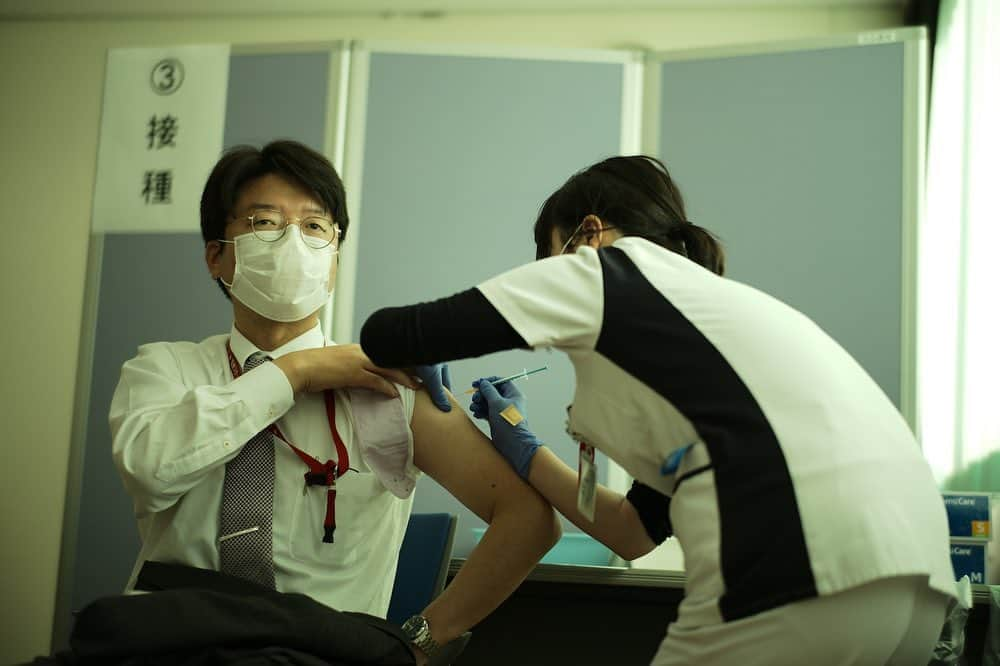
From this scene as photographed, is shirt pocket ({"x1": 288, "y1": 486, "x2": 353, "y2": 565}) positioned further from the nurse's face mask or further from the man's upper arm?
the nurse's face mask

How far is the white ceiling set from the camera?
4289 millimetres

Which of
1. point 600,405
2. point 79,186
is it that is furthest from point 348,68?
point 600,405

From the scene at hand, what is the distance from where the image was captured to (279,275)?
168 cm

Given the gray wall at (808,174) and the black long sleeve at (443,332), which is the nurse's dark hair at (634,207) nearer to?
the black long sleeve at (443,332)

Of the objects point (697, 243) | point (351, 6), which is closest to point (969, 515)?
point (697, 243)

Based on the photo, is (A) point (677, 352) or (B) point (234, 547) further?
(B) point (234, 547)

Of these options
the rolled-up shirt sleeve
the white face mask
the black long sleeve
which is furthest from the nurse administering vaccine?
the white face mask

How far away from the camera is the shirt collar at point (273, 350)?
5.51 ft

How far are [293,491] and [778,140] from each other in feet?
7.36

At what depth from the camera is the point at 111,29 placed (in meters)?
4.79

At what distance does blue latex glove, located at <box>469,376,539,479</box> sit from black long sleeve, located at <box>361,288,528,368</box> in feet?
1.48

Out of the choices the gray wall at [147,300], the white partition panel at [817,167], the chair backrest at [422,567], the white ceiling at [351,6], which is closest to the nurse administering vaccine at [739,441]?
the chair backrest at [422,567]

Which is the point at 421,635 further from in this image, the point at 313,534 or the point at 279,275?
the point at 279,275

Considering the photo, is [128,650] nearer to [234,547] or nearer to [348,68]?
[234,547]
